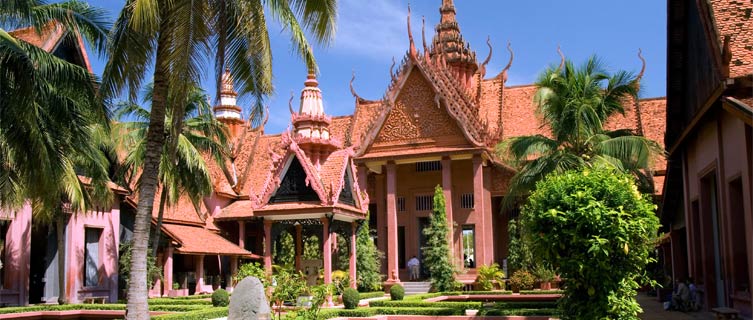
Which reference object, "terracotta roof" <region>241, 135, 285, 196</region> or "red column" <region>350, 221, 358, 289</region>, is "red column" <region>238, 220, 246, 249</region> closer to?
"terracotta roof" <region>241, 135, 285, 196</region>

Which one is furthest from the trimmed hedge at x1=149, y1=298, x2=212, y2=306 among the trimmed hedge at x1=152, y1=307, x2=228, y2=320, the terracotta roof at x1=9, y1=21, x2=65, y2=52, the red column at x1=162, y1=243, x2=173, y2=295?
the terracotta roof at x1=9, y1=21, x2=65, y2=52

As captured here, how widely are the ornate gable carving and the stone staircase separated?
553 centimetres

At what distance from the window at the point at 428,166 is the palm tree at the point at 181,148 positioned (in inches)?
387

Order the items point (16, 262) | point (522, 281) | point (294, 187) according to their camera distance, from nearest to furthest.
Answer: point (16, 262)
point (294, 187)
point (522, 281)

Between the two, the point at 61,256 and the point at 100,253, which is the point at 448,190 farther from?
the point at 61,256

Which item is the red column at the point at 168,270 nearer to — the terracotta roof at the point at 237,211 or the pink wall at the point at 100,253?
the pink wall at the point at 100,253

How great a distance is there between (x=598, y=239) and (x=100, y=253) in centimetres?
1887

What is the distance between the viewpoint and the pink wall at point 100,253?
23.7 meters

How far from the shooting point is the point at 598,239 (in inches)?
452

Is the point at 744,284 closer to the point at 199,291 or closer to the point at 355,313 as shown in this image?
the point at 355,313

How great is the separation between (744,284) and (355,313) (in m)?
8.58

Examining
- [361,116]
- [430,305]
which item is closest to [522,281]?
[430,305]

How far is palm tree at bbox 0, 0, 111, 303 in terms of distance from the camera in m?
11.8

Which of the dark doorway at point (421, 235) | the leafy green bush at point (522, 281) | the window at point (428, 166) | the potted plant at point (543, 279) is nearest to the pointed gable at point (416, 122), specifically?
the window at point (428, 166)
